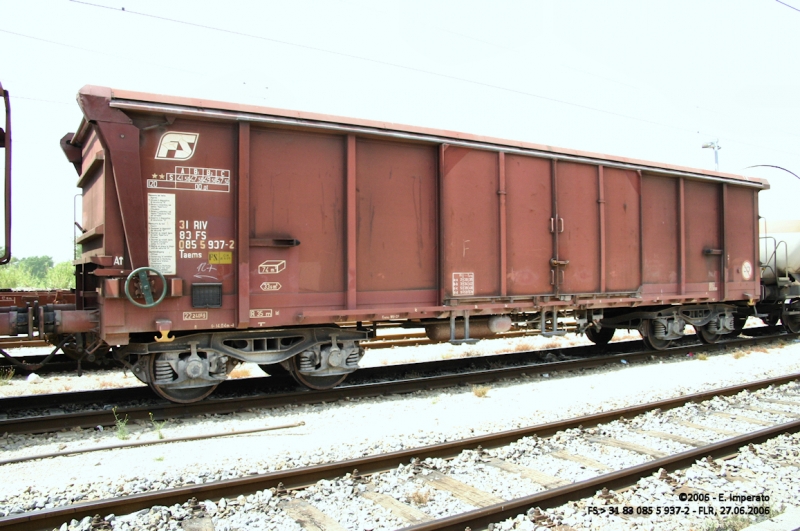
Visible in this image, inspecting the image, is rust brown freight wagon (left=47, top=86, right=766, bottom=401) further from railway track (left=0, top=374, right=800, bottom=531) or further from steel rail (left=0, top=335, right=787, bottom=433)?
railway track (left=0, top=374, right=800, bottom=531)

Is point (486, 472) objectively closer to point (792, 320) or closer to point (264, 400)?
point (264, 400)

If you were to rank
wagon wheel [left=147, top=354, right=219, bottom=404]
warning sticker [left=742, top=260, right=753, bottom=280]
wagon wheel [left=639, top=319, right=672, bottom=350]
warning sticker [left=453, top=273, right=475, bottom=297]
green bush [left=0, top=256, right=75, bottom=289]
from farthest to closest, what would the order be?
green bush [left=0, top=256, right=75, bottom=289] < warning sticker [left=742, top=260, right=753, bottom=280] < wagon wheel [left=639, top=319, right=672, bottom=350] < warning sticker [left=453, top=273, right=475, bottom=297] < wagon wheel [left=147, top=354, right=219, bottom=404]

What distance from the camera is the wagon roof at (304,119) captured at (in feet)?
20.7

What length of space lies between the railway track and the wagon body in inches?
105

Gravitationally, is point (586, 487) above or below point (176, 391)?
below

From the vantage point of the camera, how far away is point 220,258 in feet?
22.4

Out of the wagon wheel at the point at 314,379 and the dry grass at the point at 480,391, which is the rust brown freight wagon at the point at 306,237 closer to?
the wagon wheel at the point at 314,379

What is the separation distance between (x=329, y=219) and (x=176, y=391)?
297cm

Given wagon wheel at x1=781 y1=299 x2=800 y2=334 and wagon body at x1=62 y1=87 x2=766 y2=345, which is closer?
wagon body at x1=62 y1=87 x2=766 y2=345

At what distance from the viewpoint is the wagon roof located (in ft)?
20.7

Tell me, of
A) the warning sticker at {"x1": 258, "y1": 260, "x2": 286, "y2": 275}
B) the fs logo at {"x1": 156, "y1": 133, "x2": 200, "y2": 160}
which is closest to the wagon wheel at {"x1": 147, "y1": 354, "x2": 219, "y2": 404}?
the warning sticker at {"x1": 258, "y1": 260, "x2": 286, "y2": 275}

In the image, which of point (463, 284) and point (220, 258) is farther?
point (463, 284)

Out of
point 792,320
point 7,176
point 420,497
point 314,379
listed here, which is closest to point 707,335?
point 792,320

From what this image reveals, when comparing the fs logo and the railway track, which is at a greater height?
the fs logo
